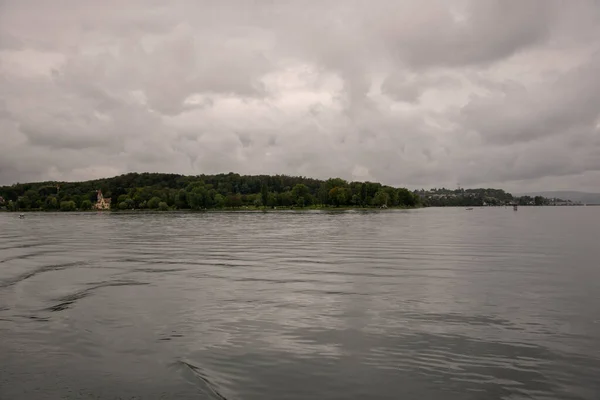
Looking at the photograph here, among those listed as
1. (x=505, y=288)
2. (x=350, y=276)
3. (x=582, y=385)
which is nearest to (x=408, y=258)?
(x=350, y=276)

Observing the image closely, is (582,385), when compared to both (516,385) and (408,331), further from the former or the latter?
(408,331)

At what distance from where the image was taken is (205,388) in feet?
38.0

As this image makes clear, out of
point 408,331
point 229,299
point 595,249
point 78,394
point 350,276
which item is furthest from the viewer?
point 595,249

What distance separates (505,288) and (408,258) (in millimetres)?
13865

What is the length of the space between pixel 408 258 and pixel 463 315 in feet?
66.2

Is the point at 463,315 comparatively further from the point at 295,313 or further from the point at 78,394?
the point at 78,394

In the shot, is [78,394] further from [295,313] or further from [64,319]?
[295,313]

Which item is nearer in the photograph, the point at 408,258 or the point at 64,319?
the point at 64,319

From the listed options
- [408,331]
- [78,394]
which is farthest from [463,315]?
[78,394]

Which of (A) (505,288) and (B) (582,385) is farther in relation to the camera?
(A) (505,288)

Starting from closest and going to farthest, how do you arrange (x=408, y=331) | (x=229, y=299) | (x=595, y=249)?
1. (x=408, y=331)
2. (x=229, y=299)
3. (x=595, y=249)

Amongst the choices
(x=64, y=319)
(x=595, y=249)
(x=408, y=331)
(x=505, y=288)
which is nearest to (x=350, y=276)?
(x=505, y=288)

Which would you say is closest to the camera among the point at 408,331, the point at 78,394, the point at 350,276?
the point at 78,394

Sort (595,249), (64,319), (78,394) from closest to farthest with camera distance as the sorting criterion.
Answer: (78,394) < (64,319) < (595,249)
